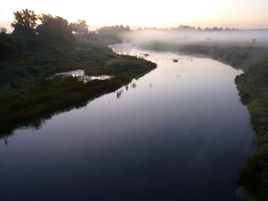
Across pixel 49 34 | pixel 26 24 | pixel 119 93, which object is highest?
pixel 26 24

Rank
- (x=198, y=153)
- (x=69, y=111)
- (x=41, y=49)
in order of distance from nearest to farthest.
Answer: (x=198, y=153), (x=69, y=111), (x=41, y=49)

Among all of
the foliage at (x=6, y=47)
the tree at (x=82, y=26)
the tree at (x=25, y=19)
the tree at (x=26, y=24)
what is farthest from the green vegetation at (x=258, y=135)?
the tree at (x=82, y=26)

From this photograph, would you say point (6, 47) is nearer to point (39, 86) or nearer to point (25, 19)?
point (39, 86)

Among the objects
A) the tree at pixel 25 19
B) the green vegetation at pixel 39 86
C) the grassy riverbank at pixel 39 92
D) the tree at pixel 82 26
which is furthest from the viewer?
the tree at pixel 82 26

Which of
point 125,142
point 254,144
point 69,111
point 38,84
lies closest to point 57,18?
point 38,84

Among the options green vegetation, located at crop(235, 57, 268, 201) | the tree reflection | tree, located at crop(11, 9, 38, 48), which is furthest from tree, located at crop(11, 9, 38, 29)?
green vegetation, located at crop(235, 57, 268, 201)

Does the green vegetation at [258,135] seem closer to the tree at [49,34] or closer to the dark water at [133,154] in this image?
the dark water at [133,154]

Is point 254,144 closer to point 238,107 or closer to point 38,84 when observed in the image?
point 238,107

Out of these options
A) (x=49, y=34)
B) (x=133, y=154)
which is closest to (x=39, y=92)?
(x=133, y=154)
